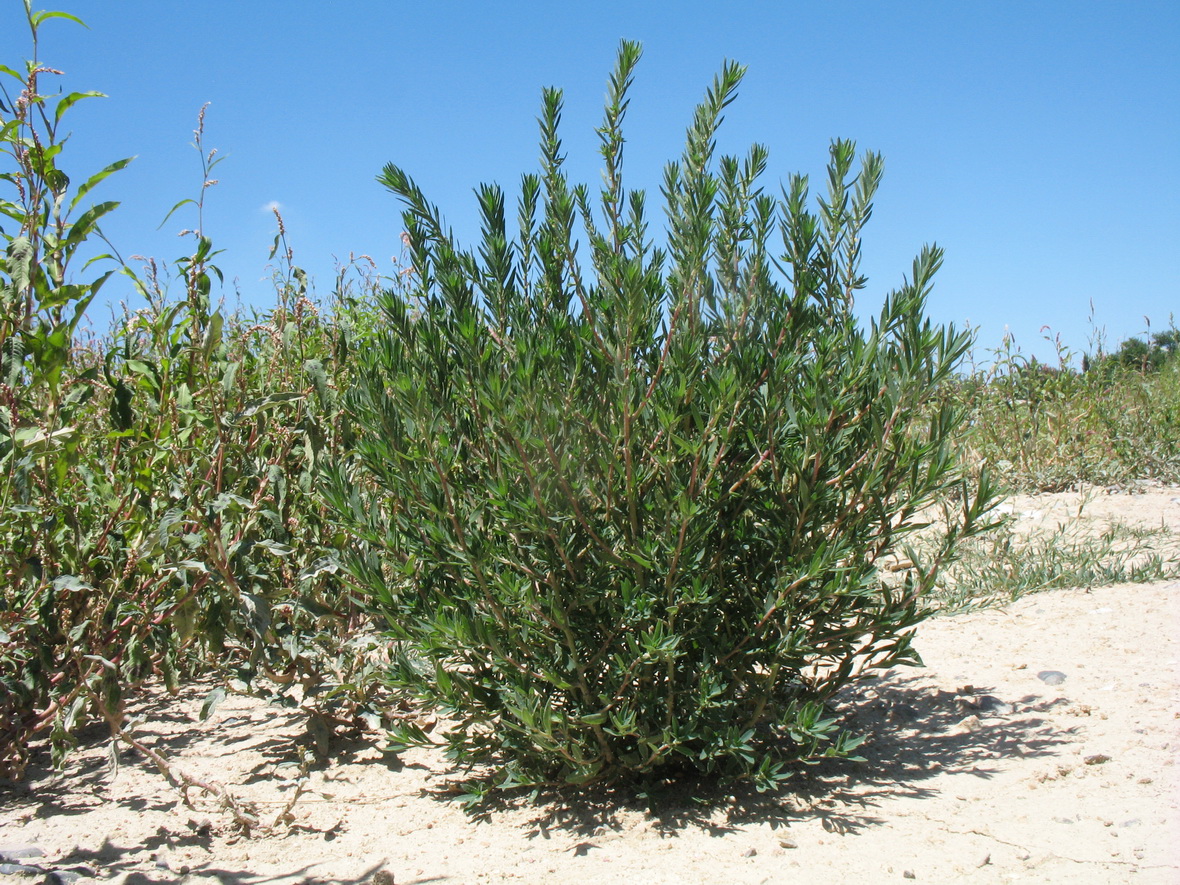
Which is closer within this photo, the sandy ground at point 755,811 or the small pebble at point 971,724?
the sandy ground at point 755,811

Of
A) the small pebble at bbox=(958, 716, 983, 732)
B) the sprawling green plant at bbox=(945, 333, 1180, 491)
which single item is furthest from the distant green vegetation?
the sprawling green plant at bbox=(945, 333, 1180, 491)

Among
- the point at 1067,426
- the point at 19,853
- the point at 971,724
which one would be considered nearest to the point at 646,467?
the point at 971,724

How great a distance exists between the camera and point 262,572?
3176mm

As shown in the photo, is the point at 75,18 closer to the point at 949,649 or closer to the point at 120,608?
the point at 120,608

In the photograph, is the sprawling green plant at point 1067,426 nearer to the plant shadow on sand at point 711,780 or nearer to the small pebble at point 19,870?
the plant shadow on sand at point 711,780

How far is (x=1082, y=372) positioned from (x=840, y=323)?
5997 millimetres

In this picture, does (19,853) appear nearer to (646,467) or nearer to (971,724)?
(646,467)

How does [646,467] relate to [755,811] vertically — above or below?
above

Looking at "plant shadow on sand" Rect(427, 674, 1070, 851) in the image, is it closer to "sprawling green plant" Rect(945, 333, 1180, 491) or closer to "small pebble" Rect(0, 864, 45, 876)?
"small pebble" Rect(0, 864, 45, 876)

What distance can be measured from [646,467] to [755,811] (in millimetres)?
1103

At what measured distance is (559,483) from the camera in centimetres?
240

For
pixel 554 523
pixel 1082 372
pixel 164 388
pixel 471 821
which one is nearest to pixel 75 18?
pixel 164 388

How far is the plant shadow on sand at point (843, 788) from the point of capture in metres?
2.66

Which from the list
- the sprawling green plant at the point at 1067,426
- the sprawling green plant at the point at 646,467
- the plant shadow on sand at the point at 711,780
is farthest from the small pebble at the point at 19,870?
the sprawling green plant at the point at 1067,426
